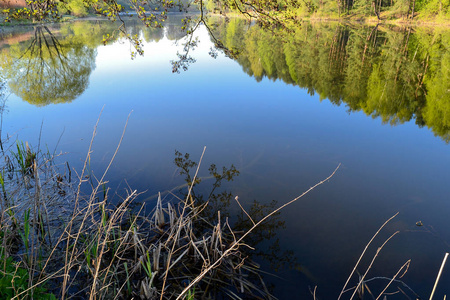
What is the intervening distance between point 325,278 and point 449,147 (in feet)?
32.2

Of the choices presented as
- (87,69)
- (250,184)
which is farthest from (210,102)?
(87,69)

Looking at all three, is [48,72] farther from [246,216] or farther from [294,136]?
[246,216]

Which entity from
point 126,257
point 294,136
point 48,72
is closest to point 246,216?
point 126,257

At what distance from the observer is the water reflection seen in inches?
618

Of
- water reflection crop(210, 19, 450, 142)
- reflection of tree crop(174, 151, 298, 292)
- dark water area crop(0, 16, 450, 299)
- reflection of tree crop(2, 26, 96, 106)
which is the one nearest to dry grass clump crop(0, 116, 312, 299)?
reflection of tree crop(174, 151, 298, 292)

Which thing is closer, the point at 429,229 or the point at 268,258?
the point at 268,258

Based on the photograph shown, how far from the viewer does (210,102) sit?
55.3 ft

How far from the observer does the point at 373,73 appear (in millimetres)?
22344

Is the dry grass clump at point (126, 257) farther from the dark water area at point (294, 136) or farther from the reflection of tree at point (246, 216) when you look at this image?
the dark water area at point (294, 136)

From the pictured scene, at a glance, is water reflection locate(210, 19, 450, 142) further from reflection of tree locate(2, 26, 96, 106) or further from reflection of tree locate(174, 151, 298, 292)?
reflection of tree locate(2, 26, 96, 106)

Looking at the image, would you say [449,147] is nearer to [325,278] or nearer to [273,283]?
[325,278]

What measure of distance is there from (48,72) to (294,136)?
2108 cm

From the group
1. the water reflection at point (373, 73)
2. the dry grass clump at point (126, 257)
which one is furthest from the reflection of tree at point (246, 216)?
the water reflection at point (373, 73)

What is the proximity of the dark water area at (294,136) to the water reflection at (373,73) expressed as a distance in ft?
0.44
